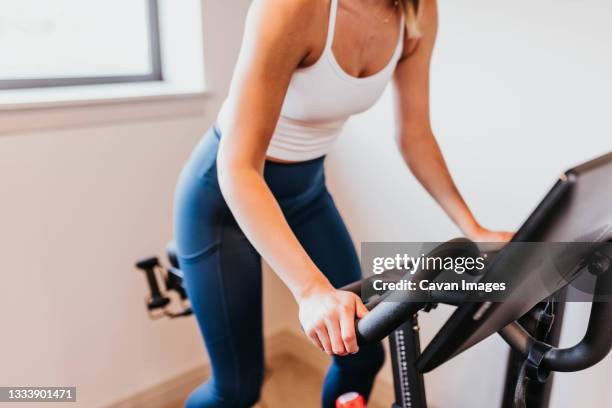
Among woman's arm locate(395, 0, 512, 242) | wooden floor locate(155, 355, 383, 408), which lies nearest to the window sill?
woman's arm locate(395, 0, 512, 242)

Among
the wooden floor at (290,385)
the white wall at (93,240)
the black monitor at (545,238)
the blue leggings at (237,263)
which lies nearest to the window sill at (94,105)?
the white wall at (93,240)

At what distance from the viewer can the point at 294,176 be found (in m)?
1.23

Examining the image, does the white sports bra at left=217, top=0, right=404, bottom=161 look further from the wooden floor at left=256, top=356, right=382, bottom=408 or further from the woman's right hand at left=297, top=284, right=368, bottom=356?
the wooden floor at left=256, top=356, right=382, bottom=408

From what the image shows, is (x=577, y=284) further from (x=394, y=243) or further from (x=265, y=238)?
(x=394, y=243)

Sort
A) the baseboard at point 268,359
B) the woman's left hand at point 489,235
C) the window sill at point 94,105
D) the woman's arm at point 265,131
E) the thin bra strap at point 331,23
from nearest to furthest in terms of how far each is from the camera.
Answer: the woman's arm at point 265,131
the thin bra strap at point 331,23
the woman's left hand at point 489,235
the window sill at point 94,105
the baseboard at point 268,359

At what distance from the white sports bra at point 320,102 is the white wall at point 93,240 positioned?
71 centimetres

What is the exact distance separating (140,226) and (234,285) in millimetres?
779

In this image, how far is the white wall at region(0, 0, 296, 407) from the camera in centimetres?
165

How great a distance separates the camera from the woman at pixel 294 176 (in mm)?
853

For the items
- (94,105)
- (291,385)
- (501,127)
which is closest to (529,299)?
(501,127)

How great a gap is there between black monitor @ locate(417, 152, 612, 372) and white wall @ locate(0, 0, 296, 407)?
1.30 meters

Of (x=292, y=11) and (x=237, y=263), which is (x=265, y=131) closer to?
(x=292, y=11)

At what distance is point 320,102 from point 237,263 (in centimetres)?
39

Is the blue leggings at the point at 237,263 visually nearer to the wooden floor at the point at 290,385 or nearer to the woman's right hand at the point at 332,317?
the woman's right hand at the point at 332,317
